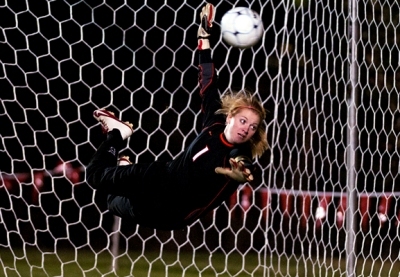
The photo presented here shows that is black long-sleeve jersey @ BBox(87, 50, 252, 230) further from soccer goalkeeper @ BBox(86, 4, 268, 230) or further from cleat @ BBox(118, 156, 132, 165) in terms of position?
cleat @ BBox(118, 156, 132, 165)

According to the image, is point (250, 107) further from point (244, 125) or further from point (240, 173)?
point (240, 173)

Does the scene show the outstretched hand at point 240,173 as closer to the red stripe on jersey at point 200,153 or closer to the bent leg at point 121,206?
the red stripe on jersey at point 200,153

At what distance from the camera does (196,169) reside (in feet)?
16.7

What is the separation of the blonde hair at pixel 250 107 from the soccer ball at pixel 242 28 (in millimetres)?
415

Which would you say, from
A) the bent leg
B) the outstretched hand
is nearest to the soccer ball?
the bent leg

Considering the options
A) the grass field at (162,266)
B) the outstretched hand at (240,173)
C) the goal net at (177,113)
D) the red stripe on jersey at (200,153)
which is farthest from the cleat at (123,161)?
the grass field at (162,266)

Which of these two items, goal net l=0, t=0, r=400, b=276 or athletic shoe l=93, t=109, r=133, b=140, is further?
goal net l=0, t=0, r=400, b=276

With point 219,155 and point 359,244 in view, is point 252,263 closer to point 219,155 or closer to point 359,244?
point 359,244

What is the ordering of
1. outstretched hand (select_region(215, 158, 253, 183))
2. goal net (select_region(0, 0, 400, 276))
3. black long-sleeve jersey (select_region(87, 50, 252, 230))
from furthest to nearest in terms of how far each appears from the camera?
goal net (select_region(0, 0, 400, 276)), black long-sleeve jersey (select_region(87, 50, 252, 230)), outstretched hand (select_region(215, 158, 253, 183))

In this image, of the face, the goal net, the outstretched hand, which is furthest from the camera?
the goal net

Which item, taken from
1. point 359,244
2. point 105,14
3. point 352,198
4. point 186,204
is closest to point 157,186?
point 186,204

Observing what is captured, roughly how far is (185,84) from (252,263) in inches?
97.0

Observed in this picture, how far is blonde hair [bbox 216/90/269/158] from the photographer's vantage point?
498cm

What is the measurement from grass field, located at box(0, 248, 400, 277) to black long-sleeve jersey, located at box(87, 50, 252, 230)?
7.17ft
